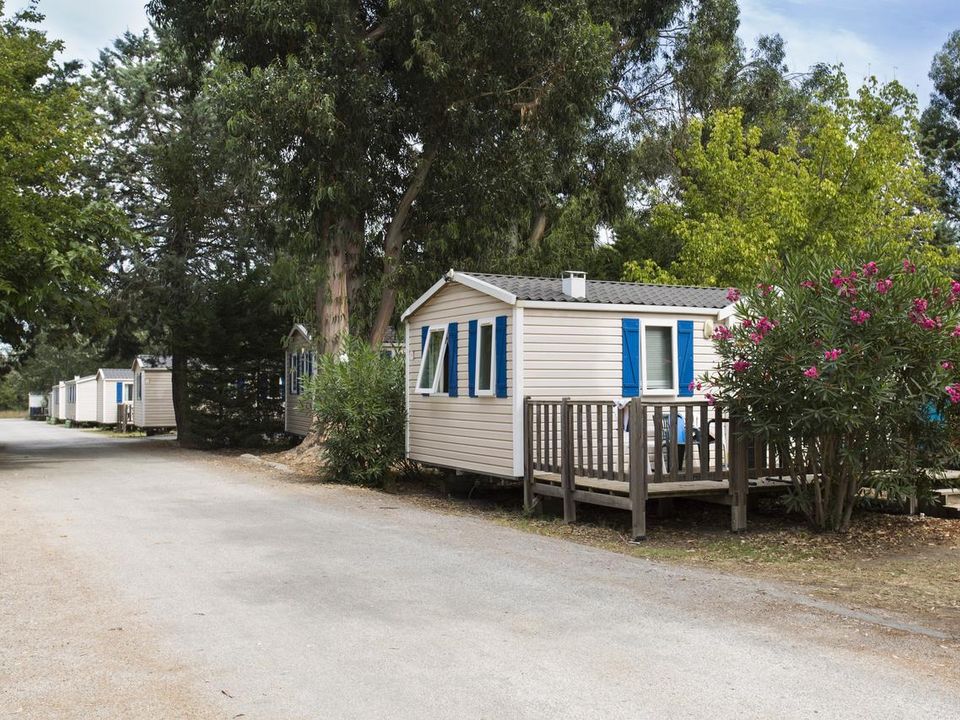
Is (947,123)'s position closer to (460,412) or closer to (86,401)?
(460,412)

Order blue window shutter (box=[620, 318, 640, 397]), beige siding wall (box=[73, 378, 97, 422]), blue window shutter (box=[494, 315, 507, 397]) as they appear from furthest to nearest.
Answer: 1. beige siding wall (box=[73, 378, 97, 422])
2. blue window shutter (box=[620, 318, 640, 397])
3. blue window shutter (box=[494, 315, 507, 397])

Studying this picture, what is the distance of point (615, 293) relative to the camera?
41.1 ft

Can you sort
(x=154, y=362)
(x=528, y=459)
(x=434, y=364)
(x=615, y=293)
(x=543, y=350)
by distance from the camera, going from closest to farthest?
(x=528, y=459) < (x=543, y=350) < (x=615, y=293) < (x=434, y=364) < (x=154, y=362)

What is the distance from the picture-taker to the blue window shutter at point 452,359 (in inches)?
514

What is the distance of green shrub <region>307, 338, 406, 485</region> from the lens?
47.4ft

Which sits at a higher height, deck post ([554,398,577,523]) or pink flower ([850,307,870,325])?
pink flower ([850,307,870,325])

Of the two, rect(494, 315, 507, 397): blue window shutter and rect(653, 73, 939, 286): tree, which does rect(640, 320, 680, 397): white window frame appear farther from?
rect(653, 73, 939, 286): tree

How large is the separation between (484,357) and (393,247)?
952 cm

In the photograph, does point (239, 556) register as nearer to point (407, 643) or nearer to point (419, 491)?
point (407, 643)

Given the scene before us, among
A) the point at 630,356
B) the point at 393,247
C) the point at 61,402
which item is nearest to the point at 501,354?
the point at 630,356

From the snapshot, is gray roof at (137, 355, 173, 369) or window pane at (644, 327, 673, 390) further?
gray roof at (137, 355, 173, 369)

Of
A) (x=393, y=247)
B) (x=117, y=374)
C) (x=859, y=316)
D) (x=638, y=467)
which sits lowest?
(x=638, y=467)

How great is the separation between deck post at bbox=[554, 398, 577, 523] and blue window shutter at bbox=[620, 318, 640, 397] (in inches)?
73.2

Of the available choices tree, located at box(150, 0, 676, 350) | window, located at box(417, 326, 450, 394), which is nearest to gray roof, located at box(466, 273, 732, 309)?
window, located at box(417, 326, 450, 394)
